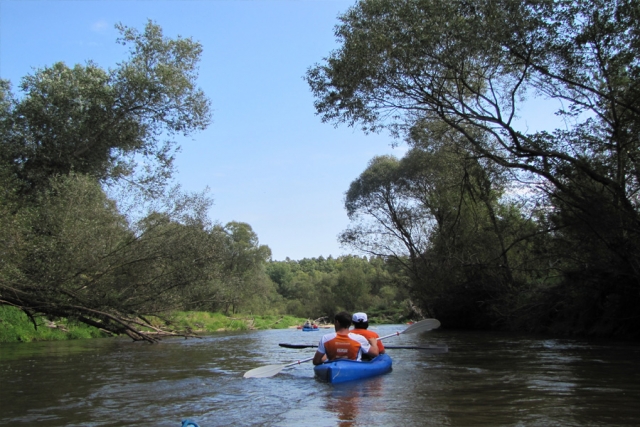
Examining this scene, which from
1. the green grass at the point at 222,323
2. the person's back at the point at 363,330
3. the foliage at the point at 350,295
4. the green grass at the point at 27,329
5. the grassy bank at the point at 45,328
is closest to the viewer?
the person's back at the point at 363,330

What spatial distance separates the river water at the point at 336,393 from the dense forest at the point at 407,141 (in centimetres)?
306

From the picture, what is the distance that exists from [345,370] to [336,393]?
1.95ft

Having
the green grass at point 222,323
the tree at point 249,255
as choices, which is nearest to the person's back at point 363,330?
the green grass at point 222,323

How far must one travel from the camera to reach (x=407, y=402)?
561 cm

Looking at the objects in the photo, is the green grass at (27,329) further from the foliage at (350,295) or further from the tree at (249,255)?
the foliage at (350,295)

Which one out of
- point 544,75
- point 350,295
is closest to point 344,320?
point 544,75

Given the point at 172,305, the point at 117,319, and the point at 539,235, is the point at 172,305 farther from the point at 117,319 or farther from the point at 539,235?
the point at 539,235

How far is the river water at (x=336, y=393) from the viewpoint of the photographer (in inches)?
189

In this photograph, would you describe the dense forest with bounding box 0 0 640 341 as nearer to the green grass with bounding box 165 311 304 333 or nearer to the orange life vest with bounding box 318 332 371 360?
the orange life vest with bounding box 318 332 371 360

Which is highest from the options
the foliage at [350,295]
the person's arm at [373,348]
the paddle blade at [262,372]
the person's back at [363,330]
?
the foliage at [350,295]

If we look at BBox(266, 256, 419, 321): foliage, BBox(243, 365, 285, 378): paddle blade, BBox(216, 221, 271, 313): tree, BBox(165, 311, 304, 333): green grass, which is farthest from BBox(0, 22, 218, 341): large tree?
BBox(266, 256, 419, 321): foliage

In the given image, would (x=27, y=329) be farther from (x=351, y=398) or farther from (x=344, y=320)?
(x=351, y=398)

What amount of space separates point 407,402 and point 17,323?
17.3 m

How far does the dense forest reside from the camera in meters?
11.0
